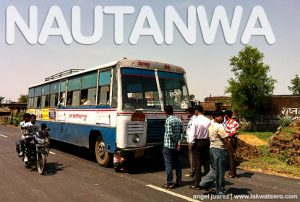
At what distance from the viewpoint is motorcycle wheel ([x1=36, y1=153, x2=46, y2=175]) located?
10.1 metres

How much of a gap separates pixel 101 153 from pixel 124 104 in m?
2.30

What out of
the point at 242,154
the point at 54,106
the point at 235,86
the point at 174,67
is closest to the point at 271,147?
the point at 242,154

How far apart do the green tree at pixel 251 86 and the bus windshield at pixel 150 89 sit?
23816 mm

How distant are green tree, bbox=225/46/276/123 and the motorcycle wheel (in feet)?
87.1

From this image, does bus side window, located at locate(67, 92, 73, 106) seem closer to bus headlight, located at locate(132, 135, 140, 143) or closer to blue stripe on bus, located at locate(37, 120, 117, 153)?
blue stripe on bus, located at locate(37, 120, 117, 153)

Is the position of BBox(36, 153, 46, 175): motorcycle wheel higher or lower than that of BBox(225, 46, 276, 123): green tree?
lower

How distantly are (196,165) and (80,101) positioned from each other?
19.9 ft

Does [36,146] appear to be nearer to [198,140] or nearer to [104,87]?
[104,87]

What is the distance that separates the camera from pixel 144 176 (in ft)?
31.7

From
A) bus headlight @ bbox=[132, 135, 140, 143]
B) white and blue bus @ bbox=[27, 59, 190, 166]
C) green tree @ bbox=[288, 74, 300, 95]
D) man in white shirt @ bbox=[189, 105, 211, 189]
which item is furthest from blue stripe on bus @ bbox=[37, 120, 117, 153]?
green tree @ bbox=[288, 74, 300, 95]

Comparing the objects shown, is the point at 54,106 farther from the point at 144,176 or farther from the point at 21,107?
the point at 21,107

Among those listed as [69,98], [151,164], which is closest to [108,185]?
[151,164]

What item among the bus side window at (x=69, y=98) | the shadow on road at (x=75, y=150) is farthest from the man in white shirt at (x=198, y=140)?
the bus side window at (x=69, y=98)

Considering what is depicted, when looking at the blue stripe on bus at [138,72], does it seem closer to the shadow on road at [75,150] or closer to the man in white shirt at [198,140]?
the man in white shirt at [198,140]
